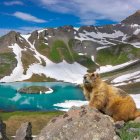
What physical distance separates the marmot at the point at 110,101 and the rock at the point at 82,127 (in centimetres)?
86

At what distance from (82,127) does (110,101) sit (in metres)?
2.42

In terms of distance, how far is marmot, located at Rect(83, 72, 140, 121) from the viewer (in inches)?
660

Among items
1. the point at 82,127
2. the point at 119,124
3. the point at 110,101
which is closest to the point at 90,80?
the point at 110,101

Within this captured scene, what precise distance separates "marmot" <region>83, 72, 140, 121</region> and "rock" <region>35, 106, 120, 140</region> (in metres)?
0.86

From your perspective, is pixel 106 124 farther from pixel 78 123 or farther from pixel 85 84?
pixel 85 84

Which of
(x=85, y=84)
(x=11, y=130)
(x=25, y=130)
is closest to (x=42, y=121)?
(x=11, y=130)

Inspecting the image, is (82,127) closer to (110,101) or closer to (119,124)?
(119,124)

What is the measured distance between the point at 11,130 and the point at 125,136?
6472cm

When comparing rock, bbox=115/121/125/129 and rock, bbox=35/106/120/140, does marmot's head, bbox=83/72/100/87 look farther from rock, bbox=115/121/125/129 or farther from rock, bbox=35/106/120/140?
rock, bbox=115/121/125/129

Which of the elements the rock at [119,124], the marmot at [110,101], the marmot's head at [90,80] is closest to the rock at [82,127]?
the marmot at [110,101]

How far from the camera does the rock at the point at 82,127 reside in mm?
14734

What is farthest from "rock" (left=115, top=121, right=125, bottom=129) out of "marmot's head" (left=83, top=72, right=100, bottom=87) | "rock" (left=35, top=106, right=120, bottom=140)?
"marmot's head" (left=83, top=72, right=100, bottom=87)

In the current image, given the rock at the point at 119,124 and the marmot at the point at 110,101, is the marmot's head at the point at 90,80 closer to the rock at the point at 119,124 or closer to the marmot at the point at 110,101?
the marmot at the point at 110,101

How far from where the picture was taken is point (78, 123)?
15383 millimetres
